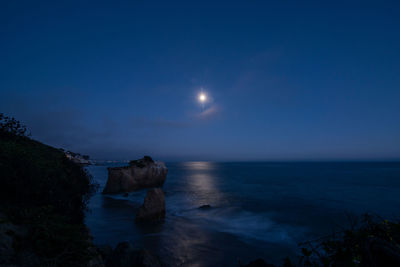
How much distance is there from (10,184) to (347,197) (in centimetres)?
4421

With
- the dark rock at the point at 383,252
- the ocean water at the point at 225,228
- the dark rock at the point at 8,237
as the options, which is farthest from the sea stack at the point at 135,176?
the dark rock at the point at 383,252

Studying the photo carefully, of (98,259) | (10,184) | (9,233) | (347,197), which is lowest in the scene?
(347,197)

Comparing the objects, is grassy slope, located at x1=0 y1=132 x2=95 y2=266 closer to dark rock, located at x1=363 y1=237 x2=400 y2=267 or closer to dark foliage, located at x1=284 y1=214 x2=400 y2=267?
dark foliage, located at x1=284 y1=214 x2=400 y2=267

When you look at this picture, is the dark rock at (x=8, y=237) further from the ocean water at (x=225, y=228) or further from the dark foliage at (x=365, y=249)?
the ocean water at (x=225, y=228)

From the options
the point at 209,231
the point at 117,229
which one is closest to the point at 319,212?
the point at 209,231

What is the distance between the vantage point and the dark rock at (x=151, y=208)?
639 inches

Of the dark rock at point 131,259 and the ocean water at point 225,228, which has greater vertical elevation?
the dark rock at point 131,259

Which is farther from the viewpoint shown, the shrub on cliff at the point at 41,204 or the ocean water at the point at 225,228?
the ocean water at the point at 225,228

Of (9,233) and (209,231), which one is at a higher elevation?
(9,233)

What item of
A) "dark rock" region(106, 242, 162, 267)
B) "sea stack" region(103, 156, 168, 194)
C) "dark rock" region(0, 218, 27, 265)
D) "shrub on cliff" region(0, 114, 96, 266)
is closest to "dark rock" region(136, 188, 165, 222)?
"shrub on cliff" region(0, 114, 96, 266)

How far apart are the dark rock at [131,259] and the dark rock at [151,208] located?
8025 millimetres

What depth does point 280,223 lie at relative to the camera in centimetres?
1917

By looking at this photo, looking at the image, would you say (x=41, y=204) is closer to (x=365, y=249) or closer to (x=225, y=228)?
(x=365, y=249)

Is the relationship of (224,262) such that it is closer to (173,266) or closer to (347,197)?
(173,266)
